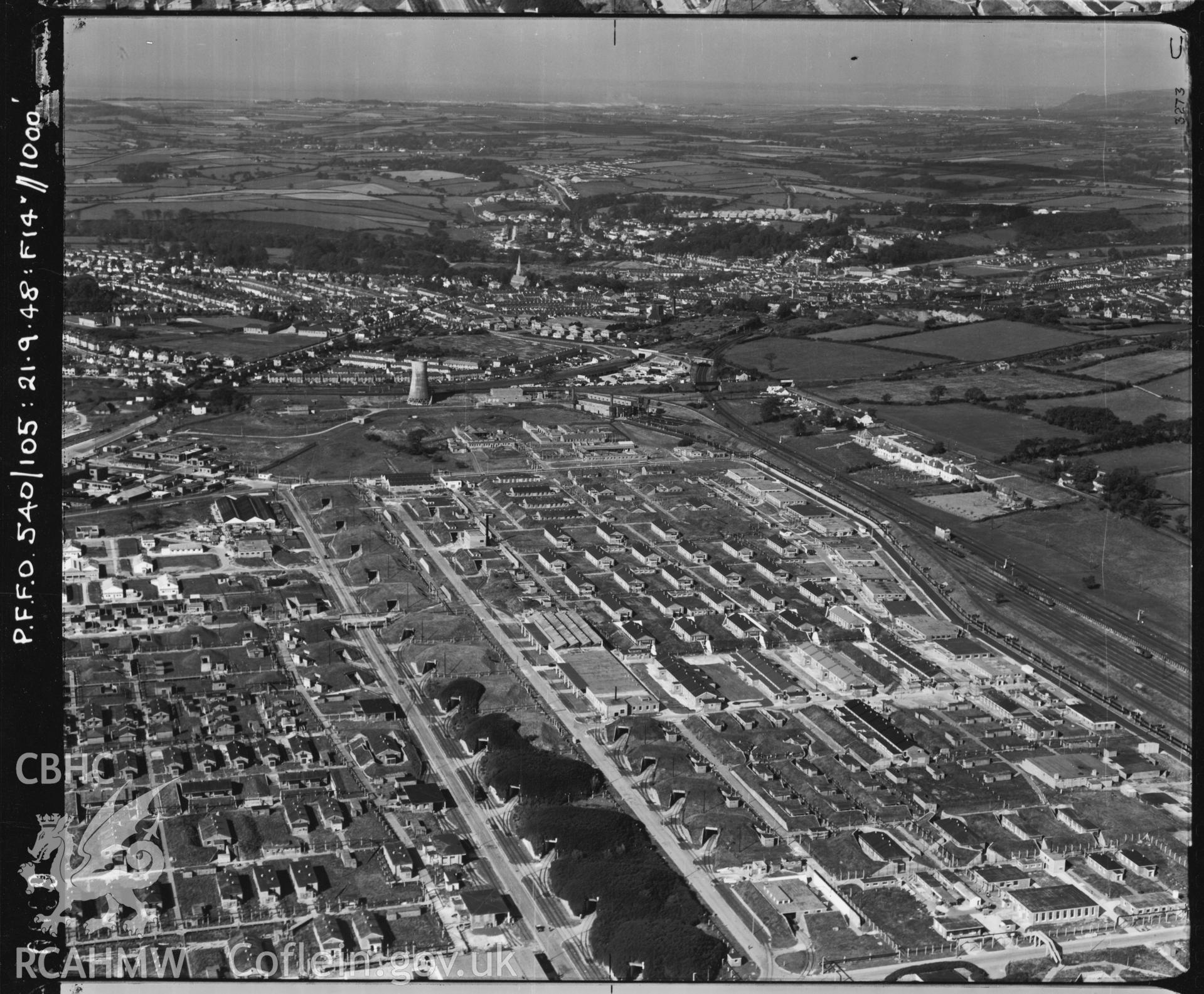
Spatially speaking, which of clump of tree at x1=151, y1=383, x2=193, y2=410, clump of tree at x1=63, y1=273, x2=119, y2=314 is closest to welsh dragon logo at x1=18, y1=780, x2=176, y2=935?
clump of tree at x1=151, y1=383, x2=193, y2=410

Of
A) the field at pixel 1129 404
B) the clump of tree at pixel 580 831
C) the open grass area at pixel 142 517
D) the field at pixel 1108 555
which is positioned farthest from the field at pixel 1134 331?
the clump of tree at pixel 580 831

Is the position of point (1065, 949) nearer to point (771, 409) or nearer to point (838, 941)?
point (838, 941)

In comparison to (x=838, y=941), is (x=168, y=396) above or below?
above

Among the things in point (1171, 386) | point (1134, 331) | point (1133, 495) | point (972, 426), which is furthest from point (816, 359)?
point (1133, 495)

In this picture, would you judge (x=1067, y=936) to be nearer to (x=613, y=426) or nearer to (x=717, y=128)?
(x=613, y=426)

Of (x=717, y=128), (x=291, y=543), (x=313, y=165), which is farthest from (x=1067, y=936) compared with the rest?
(x=313, y=165)
